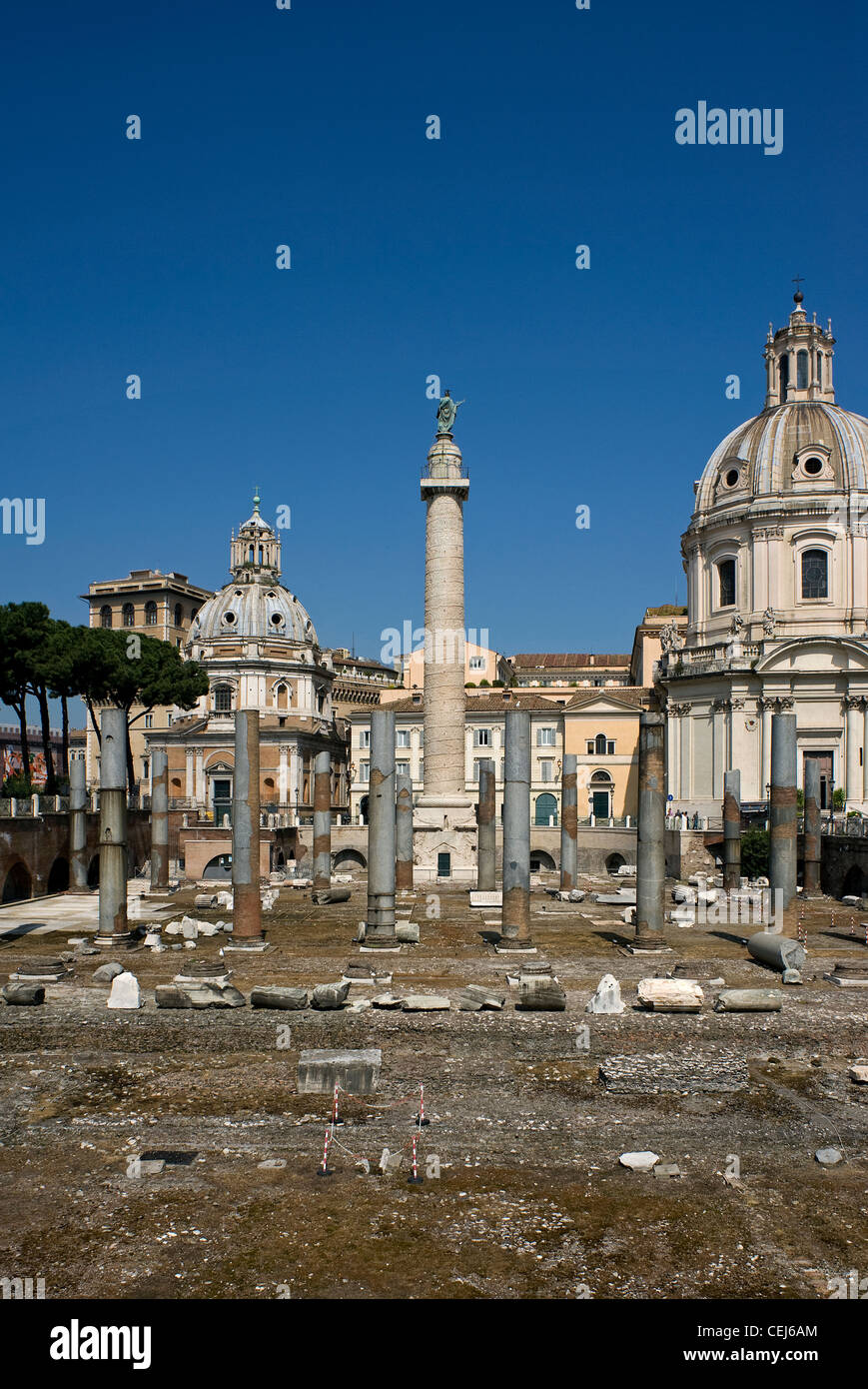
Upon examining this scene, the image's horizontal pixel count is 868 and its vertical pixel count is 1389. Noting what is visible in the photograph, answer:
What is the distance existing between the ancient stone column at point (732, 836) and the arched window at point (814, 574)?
18.1 metres

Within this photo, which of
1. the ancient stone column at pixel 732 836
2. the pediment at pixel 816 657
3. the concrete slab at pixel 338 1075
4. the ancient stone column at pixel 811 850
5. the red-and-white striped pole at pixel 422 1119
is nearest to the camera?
the red-and-white striped pole at pixel 422 1119

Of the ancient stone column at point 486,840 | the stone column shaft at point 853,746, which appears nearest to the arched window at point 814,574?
the stone column shaft at point 853,746

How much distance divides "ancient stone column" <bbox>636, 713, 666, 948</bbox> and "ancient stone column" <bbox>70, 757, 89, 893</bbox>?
20.9 metres

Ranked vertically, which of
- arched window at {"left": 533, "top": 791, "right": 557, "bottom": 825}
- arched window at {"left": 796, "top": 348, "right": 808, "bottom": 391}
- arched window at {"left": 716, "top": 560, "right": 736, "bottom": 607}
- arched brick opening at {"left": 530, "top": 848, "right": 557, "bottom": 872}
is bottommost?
arched brick opening at {"left": 530, "top": 848, "right": 557, "bottom": 872}

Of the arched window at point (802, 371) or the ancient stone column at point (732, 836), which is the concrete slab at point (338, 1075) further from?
the arched window at point (802, 371)

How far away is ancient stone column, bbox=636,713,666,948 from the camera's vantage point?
26.7m

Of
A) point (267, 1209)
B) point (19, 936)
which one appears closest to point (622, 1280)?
point (267, 1209)

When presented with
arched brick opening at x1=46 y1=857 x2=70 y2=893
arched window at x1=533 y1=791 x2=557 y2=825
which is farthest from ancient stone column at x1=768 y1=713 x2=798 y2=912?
arched window at x1=533 y1=791 x2=557 y2=825

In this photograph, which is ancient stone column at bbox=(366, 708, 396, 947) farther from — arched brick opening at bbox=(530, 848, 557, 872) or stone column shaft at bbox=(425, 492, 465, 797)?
arched brick opening at bbox=(530, 848, 557, 872)

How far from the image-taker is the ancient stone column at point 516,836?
85.2 feet

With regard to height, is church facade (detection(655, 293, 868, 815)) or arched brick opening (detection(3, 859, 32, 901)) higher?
church facade (detection(655, 293, 868, 815))

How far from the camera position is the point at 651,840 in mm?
27062

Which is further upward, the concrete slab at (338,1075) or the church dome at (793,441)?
the church dome at (793,441)

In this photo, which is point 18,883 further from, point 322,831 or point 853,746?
point 853,746
